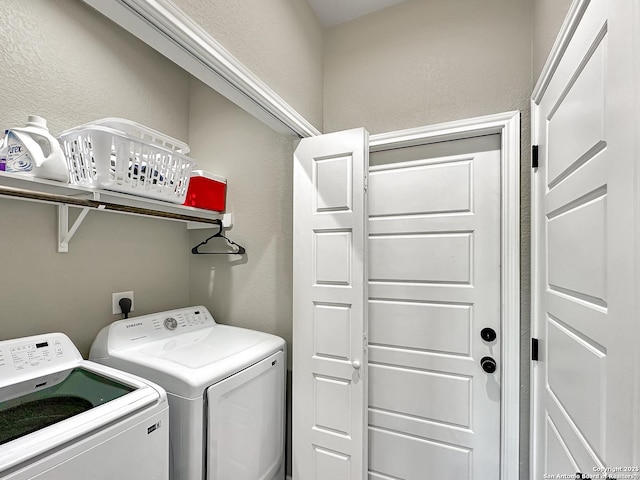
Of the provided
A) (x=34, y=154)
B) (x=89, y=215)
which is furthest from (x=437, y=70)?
(x=89, y=215)

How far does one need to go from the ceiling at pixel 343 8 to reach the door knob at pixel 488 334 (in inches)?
70.3

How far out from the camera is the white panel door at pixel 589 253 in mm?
624

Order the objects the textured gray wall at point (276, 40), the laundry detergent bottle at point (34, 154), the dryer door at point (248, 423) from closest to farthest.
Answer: the textured gray wall at point (276, 40)
the laundry detergent bottle at point (34, 154)
the dryer door at point (248, 423)

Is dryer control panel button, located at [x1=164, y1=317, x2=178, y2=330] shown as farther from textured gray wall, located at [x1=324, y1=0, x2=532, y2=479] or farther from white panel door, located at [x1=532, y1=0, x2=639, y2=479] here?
white panel door, located at [x1=532, y1=0, x2=639, y2=479]

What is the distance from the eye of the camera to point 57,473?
0.81 meters

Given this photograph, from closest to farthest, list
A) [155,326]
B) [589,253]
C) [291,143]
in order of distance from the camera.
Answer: [589,253] < [155,326] < [291,143]

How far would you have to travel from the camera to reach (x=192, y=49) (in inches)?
36.3

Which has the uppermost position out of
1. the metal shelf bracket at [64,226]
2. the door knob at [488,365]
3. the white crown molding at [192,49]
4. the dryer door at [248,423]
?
the white crown molding at [192,49]

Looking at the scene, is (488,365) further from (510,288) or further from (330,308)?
(330,308)

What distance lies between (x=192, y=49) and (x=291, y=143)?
1.00 m

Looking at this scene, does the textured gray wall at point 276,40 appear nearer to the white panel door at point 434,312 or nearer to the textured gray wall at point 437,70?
the textured gray wall at point 437,70

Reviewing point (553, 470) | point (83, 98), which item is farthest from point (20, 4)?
point (553, 470)

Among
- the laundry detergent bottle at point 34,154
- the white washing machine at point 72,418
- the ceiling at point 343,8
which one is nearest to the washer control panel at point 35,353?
the white washing machine at point 72,418

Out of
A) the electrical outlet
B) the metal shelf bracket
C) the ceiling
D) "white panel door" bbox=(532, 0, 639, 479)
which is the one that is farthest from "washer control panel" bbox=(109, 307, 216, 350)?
the ceiling
